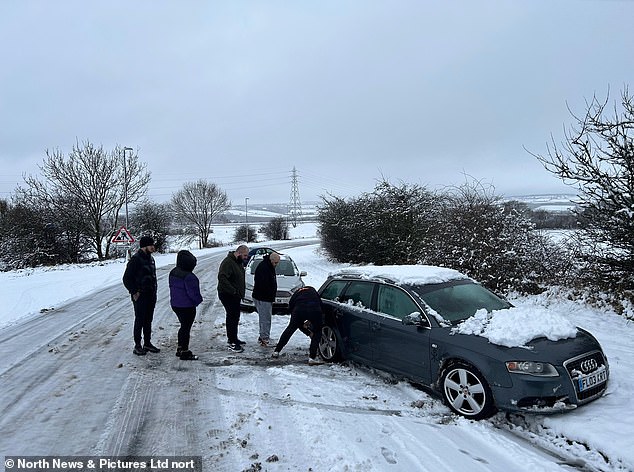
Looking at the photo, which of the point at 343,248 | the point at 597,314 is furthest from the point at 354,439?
the point at 343,248

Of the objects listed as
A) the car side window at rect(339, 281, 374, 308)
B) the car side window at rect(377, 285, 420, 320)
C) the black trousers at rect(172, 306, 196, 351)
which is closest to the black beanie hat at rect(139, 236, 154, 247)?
the black trousers at rect(172, 306, 196, 351)

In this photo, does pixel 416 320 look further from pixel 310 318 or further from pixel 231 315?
pixel 231 315

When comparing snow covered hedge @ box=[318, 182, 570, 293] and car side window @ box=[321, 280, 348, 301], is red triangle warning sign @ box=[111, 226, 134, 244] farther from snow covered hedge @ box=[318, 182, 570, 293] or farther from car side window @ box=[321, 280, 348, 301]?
car side window @ box=[321, 280, 348, 301]

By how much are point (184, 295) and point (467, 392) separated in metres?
4.21

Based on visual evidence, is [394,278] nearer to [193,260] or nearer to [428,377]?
Answer: [428,377]

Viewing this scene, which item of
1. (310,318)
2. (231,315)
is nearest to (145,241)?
(231,315)

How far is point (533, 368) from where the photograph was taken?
4078 mm

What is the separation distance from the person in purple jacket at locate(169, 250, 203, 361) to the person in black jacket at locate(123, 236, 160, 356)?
0.53 m

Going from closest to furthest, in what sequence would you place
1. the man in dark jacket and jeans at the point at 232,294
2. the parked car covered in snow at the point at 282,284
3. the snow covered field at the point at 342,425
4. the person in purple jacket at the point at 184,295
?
the snow covered field at the point at 342,425 < the person in purple jacket at the point at 184,295 < the man in dark jacket and jeans at the point at 232,294 < the parked car covered in snow at the point at 282,284

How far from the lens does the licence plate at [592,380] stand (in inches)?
162

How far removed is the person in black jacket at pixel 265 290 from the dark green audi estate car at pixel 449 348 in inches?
46.4

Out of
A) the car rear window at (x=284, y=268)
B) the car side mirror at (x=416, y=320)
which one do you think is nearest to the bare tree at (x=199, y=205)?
the car rear window at (x=284, y=268)

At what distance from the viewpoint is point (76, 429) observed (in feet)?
13.6

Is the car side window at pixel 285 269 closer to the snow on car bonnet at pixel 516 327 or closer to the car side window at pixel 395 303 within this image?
the car side window at pixel 395 303
